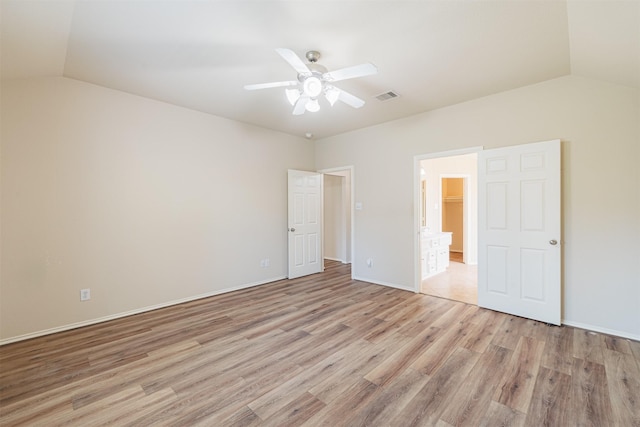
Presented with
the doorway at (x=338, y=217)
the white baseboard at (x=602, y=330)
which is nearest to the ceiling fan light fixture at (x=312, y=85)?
the white baseboard at (x=602, y=330)

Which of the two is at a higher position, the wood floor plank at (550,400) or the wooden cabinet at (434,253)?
the wooden cabinet at (434,253)

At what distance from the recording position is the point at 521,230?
3256 millimetres

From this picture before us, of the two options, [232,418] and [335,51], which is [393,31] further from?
[232,418]

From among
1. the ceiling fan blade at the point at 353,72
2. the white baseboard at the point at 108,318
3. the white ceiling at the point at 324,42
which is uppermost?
the white ceiling at the point at 324,42

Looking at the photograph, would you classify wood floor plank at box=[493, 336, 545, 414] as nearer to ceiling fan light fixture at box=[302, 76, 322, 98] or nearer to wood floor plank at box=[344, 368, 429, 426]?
wood floor plank at box=[344, 368, 429, 426]

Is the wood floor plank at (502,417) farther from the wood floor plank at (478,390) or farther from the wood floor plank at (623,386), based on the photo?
the wood floor plank at (623,386)

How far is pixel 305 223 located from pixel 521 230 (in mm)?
3485

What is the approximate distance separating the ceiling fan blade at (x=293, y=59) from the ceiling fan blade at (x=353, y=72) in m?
0.19

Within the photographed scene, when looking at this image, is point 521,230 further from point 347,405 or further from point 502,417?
point 347,405

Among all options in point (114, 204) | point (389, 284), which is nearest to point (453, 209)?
point (389, 284)

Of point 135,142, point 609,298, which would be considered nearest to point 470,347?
point 609,298

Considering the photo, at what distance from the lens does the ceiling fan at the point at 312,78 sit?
2062mm

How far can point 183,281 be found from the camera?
389 cm

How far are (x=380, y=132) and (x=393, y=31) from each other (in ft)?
8.21
